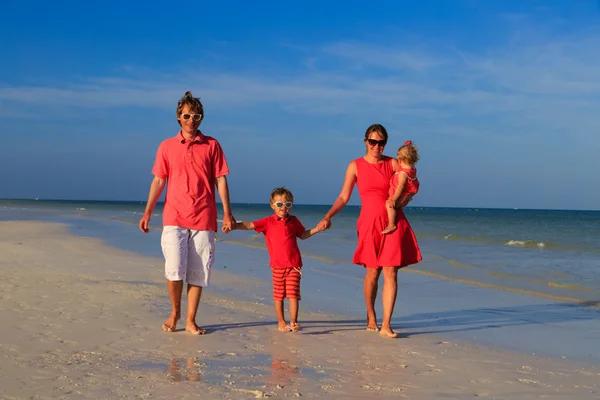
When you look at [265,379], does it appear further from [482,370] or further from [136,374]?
[482,370]

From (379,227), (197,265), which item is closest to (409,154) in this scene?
(379,227)

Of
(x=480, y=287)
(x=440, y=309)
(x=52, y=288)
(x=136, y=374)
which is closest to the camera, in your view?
(x=136, y=374)

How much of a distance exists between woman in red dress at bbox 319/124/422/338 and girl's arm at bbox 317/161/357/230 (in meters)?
0.02

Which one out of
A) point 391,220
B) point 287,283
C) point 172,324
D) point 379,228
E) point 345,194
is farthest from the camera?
point 345,194

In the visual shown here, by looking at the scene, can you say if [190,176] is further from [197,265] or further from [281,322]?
[281,322]

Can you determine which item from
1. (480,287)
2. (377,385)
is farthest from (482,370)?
(480,287)

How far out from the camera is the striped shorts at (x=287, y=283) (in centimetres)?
603

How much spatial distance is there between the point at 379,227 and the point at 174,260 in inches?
73.3

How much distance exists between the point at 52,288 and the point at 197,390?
165 inches

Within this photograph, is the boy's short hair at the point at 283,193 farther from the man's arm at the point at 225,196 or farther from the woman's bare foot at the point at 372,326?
the woman's bare foot at the point at 372,326

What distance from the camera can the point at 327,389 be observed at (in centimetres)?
392

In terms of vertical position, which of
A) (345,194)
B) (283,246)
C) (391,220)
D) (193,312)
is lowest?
(193,312)

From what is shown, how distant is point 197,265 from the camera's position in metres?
5.58

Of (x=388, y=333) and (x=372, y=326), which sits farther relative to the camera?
(x=372, y=326)
